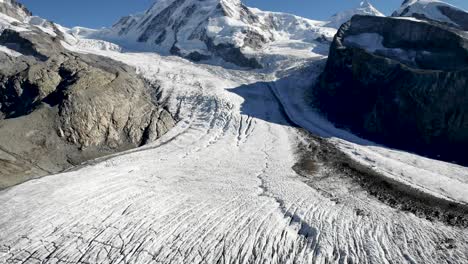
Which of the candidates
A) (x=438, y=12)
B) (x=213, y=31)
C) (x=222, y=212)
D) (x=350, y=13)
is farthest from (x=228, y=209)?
(x=350, y=13)

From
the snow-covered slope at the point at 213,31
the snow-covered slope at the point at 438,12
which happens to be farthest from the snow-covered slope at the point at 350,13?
the snow-covered slope at the point at 438,12

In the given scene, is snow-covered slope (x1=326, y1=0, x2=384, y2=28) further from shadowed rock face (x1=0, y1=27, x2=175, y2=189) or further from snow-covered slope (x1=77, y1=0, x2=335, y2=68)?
shadowed rock face (x1=0, y1=27, x2=175, y2=189)

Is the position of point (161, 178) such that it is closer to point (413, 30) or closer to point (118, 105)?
point (118, 105)

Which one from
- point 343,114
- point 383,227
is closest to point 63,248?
point 383,227

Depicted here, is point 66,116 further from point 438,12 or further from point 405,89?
point 438,12

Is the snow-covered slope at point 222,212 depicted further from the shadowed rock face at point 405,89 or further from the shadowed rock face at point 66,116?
the shadowed rock face at point 405,89

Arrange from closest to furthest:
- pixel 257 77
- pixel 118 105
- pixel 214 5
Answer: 1. pixel 118 105
2. pixel 257 77
3. pixel 214 5
